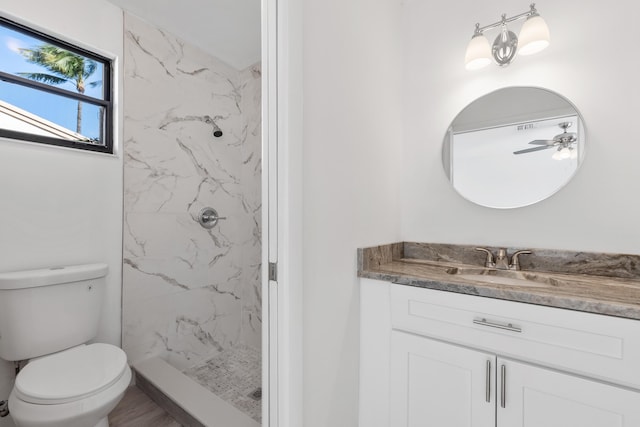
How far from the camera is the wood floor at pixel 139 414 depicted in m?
1.53

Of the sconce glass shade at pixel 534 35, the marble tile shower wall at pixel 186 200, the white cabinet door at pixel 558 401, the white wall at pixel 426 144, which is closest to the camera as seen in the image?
the white cabinet door at pixel 558 401

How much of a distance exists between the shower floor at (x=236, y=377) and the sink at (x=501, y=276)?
4.28ft

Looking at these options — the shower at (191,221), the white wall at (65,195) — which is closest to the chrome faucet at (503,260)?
the shower at (191,221)

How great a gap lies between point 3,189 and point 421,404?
6.98 ft

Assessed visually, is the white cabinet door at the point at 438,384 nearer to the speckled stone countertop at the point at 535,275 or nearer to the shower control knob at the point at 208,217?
the speckled stone countertop at the point at 535,275

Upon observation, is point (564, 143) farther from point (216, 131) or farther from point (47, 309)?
point (47, 309)

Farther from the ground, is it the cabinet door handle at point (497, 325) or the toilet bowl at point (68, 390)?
the cabinet door handle at point (497, 325)

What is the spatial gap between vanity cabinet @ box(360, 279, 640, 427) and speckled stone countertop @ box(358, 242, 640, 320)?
33 mm

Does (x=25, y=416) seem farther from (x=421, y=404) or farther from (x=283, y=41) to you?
(x=283, y=41)

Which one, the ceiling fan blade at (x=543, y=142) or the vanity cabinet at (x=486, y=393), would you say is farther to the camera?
the ceiling fan blade at (x=543, y=142)

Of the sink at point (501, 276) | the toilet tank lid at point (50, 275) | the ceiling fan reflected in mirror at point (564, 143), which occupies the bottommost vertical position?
the toilet tank lid at point (50, 275)

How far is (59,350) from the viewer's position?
143 centimetres

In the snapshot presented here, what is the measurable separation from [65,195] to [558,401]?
7.69 feet

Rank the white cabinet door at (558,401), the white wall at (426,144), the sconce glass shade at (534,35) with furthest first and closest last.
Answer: the sconce glass shade at (534,35)
the white wall at (426,144)
the white cabinet door at (558,401)
